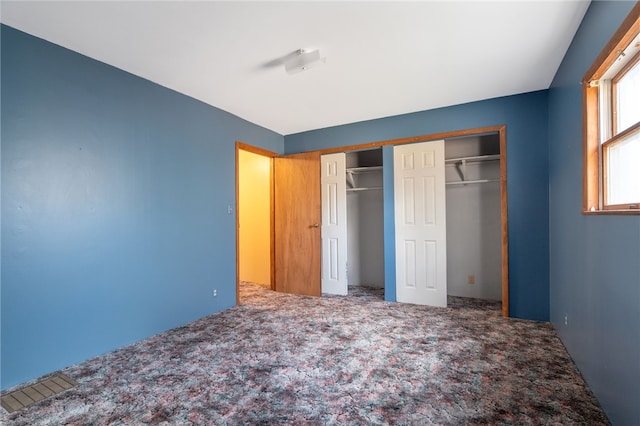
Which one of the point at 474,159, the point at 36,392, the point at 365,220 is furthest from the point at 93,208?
the point at 474,159

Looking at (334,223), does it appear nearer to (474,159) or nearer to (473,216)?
(473,216)

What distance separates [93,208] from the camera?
7.96 ft

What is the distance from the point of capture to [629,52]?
4.89 ft

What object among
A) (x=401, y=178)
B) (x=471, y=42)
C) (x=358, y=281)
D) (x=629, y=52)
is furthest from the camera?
(x=358, y=281)

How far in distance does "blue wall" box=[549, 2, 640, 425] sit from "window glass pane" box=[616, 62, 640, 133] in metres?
0.23

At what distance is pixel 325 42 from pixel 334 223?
2664 millimetres

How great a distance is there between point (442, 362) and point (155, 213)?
2.86m

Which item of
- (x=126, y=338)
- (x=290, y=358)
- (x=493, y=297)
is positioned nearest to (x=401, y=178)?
(x=493, y=297)

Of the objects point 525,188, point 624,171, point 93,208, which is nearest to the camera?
point 624,171

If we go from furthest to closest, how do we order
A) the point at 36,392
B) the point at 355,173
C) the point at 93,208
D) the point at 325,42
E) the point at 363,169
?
the point at 355,173
the point at 363,169
the point at 93,208
the point at 325,42
the point at 36,392

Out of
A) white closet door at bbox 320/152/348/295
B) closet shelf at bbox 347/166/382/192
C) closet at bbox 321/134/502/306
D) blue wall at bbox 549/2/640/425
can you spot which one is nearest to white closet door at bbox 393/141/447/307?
closet at bbox 321/134/502/306

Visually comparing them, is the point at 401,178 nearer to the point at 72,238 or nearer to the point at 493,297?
the point at 493,297

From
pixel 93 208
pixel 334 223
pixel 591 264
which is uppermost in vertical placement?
pixel 93 208

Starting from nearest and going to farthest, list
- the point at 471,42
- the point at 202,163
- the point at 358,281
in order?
1. the point at 471,42
2. the point at 202,163
3. the point at 358,281
